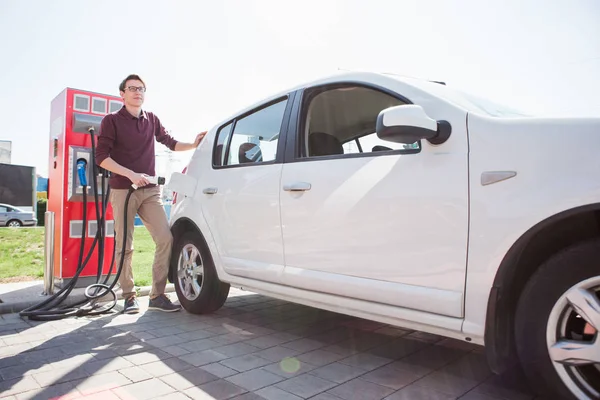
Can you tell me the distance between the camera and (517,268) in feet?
6.79

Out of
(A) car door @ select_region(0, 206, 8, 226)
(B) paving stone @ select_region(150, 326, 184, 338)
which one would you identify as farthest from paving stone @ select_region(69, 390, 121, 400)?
(A) car door @ select_region(0, 206, 8, 226)

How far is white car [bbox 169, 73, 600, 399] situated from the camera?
72.6 inches

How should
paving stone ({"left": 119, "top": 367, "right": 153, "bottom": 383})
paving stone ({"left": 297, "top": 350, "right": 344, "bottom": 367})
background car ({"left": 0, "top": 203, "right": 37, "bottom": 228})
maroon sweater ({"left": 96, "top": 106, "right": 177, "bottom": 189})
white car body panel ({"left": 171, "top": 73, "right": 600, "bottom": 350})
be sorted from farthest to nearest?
background car ({"left": 0, "top": 203, "right": 37, "bottom": 228})
maroon sweater ({"left": 96, "top": 106, "right": 177, "bottom": 189})
paving stone ({"left": 297, "top": 350, "right": 344, "bottom": 367})
paving stone ({"left": 119, "top": 367, "right": 153, "bottom": 383})
white car body panel ({"left": 171, "top": 73, "right": 600, "bottom": 350})

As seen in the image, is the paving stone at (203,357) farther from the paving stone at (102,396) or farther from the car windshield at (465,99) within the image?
the car windshield at (465,99)

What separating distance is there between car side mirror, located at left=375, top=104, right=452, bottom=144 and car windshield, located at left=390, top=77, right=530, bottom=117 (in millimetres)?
227

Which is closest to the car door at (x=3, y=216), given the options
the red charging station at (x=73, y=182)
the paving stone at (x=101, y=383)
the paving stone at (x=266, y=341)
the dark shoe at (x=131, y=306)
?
the red charging station at (x=73, y=182)

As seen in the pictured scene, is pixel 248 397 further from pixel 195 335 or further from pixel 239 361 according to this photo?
pixel 195 335

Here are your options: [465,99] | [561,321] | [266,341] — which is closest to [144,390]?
[266,341]

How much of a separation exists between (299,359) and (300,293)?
43 cm

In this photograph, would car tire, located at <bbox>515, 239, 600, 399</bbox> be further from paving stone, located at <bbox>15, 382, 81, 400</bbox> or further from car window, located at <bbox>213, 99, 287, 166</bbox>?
paving stone, located at <bbox>15, 382, 81, 400</bbox>

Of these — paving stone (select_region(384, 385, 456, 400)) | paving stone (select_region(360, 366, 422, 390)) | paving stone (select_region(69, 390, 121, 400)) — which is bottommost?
paving stone (select_region(69, 390, 121, 400))

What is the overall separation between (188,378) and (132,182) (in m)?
2.20

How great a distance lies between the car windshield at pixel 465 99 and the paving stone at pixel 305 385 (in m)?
1.67

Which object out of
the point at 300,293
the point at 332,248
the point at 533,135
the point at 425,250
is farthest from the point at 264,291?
the point at 533,135
